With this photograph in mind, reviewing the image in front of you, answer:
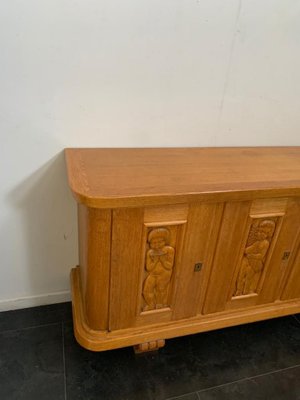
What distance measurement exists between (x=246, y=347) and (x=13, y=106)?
1246 millimetres

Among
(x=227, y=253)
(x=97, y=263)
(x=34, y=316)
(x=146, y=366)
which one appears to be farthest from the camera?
(x=34, y=316)

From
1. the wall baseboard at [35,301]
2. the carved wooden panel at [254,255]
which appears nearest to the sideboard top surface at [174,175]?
the carved wooden panel at [254,255]

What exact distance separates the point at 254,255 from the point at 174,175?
40 centimetres

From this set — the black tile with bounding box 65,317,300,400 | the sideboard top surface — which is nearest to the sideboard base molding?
the black tile with bounding box 65,317,300,400

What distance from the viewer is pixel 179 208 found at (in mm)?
861

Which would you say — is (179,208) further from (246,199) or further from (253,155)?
(253,155)

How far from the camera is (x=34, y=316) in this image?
4.20 feet

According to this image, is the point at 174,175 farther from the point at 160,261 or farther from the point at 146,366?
the point at 146,366

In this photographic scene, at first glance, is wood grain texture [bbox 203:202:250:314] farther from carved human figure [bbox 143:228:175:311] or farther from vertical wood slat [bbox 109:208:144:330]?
vertical wood slat [bbox 109:208:144:330]

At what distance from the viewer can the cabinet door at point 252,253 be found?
37.5 inches

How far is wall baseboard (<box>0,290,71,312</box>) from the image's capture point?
129 centimetres

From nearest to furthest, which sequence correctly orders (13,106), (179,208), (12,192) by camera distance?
(179,208) < (13,106) < (12,192)

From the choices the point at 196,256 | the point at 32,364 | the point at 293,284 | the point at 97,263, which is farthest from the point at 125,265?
the point at 293,284

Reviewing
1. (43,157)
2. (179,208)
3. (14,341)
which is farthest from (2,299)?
(179,208)
